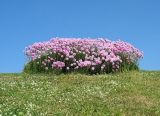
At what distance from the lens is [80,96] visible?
21.9 metres

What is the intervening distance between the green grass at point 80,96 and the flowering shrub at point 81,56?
440 centimetres

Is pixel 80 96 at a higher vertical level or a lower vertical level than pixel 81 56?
lower

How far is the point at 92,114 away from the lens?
61.6 ft

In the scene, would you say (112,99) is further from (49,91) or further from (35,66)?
(35,66)

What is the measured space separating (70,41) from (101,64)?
2929 mm

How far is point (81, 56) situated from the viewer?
33.4m

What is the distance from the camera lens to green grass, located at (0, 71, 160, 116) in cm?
1909

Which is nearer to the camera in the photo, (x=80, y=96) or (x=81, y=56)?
(x=80, y=96)

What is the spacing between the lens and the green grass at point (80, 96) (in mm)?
19094

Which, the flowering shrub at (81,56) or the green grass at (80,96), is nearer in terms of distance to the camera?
the green grass at (80,96)

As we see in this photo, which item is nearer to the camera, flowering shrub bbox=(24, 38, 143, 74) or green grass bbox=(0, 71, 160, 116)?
green grass bbox=(0, 71, 160, 116)

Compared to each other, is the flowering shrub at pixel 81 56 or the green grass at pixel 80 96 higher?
the flowering shrub at pixel 81 56

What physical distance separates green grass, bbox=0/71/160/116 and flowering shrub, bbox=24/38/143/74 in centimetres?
440

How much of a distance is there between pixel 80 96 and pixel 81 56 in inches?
459
